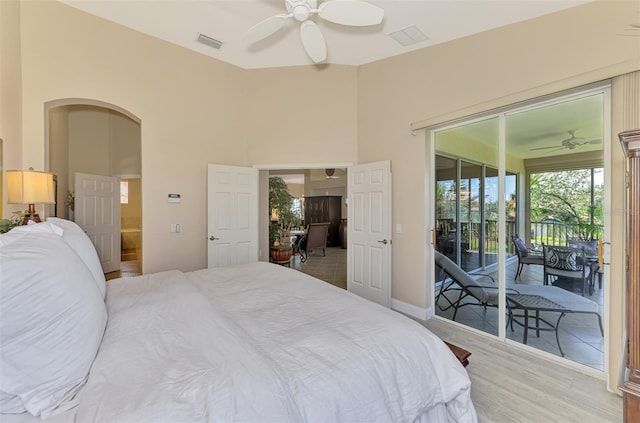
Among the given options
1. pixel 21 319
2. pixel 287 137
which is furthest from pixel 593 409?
pixel 287 137

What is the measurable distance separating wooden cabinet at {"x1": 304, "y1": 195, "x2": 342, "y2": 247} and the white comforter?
7.66 m

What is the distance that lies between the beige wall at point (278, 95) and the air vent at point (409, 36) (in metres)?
0.19

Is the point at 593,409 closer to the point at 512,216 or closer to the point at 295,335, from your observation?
the point at 512,216

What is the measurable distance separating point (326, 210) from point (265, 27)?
7.40 m

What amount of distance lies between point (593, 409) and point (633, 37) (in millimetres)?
2658

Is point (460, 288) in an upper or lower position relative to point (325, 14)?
lower

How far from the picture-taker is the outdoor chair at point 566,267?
2.46 m

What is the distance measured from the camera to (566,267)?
2586 millimetres

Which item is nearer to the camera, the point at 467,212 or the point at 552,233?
the point at 552,233

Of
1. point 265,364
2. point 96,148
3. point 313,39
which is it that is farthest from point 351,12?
point 96,148

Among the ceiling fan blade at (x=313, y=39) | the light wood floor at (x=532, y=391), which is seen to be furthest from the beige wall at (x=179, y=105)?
the light wood floor at (x=532, y=391)

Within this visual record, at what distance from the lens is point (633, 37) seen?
2045 millimetres

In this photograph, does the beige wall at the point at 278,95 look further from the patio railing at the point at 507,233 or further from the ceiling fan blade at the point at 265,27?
the ceiling fan blade at the point at 265,27

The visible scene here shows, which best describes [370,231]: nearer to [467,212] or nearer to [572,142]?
[467,212]
